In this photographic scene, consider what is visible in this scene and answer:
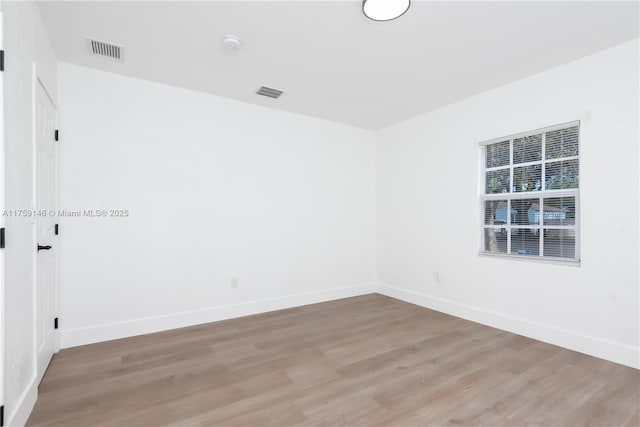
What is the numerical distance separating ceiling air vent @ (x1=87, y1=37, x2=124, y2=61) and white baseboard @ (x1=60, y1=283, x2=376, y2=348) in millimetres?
2583

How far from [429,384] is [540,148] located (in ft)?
8.66

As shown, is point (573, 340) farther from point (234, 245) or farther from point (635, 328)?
point (234, 245)

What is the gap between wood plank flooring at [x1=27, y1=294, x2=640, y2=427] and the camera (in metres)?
1.90

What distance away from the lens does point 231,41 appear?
2576 mm

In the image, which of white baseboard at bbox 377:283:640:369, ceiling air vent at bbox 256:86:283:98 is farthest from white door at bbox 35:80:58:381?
white baseboard at bbox 377:283:640:369

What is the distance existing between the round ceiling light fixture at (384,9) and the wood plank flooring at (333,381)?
2.70 meters

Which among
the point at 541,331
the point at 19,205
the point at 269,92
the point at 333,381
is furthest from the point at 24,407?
the point at 541,331

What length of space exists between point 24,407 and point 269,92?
11.1 ft

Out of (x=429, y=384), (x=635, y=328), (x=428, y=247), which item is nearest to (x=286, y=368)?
(x=429, y=384)

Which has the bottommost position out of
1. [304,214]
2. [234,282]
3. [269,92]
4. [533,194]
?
[234,282]

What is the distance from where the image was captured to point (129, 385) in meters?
2.24

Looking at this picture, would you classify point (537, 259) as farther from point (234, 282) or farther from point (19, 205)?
point (19, 205)

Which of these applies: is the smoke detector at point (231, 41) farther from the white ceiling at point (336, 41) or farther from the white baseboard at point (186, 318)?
the white baseboard at point (186, 318)

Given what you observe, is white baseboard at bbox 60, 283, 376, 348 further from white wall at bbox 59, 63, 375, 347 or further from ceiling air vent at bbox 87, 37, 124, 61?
ceiling air vent at bbox 87, 37, 124, 61
